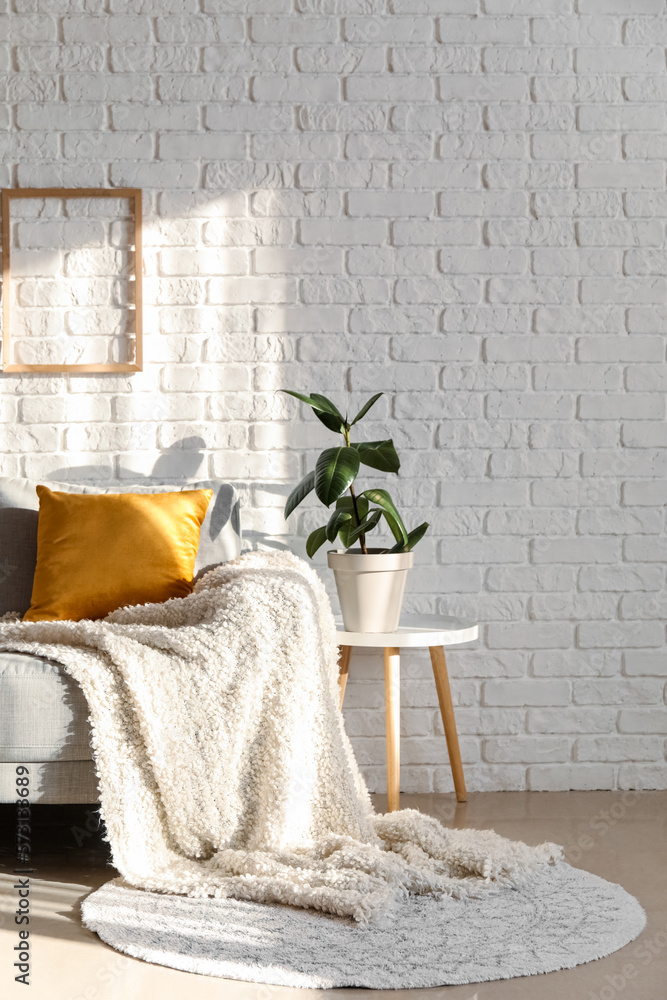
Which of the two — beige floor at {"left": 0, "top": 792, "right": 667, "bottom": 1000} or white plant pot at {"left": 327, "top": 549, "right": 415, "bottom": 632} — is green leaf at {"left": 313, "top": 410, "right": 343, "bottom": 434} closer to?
white plant pot at {"left": 327, "top": 549, "right": 415, "bottom": 632}

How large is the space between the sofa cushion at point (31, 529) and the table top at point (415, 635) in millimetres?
379

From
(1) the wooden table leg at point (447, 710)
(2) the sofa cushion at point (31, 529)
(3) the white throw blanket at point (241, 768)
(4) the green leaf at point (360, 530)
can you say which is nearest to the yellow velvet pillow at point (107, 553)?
(2) the sofa cushion at point (31, 529)

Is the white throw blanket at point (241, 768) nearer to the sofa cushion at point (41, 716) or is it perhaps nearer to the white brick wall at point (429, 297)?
the sofa cushion at point (41, 716)

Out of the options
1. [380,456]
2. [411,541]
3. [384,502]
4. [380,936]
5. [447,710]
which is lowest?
[380,936]

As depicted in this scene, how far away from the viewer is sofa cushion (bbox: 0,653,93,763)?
1.90 meters

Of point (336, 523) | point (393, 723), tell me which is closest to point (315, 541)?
point (336, 523)

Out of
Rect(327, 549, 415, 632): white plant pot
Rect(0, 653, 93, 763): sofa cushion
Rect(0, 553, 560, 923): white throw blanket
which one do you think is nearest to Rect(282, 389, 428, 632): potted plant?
Rect(327, 549, 415, 632): white plant pot

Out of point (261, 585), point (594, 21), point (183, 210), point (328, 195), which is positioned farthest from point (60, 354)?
point (594, 21)

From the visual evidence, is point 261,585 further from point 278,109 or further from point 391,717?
point 278,109

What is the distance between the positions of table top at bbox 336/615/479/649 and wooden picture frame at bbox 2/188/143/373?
97 cm

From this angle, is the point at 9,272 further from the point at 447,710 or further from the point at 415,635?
the point at 447,710

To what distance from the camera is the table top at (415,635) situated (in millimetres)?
2301

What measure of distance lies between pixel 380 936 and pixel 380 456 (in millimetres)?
1078

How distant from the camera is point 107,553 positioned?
2320 millimetres
